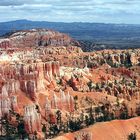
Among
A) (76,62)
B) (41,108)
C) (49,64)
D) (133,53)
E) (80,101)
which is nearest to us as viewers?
(41,108)

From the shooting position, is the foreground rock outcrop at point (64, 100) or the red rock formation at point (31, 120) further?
the foreground rock outcrop at point (64, 100)

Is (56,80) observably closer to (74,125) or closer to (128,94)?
(128,94)

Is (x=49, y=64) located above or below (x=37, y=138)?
above

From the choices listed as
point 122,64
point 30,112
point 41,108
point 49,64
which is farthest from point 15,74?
point 122,64

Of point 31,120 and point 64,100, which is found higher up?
point 64,100

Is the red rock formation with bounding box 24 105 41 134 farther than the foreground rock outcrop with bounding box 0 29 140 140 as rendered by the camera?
No

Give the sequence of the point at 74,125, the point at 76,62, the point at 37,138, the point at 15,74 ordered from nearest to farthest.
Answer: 1. the point at 37,138
2. the point at 74,125
3. the point at 15,74
4. the point at 76,62

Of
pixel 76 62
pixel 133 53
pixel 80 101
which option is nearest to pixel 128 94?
pixel 80 101

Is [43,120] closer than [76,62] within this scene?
Yes

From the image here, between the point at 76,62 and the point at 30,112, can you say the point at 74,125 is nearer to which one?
the point at 30,112

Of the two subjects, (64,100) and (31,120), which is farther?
(64,100)
